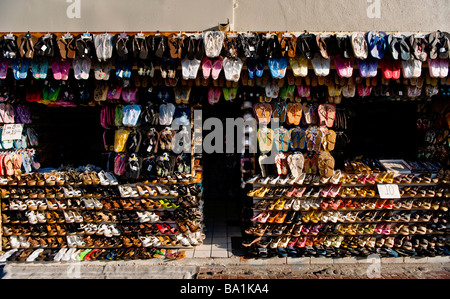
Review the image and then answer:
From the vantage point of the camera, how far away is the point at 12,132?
6211mm

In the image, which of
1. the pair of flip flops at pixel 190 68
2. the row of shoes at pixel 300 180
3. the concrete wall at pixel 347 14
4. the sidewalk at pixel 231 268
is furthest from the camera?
the concrete wall at pixel 347 14

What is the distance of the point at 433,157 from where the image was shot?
6543 millimetres

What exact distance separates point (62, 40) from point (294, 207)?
5126mm

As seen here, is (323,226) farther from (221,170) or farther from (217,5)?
(217,5)

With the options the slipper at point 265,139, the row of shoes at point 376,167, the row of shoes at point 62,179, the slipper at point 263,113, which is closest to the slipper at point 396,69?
the row of shoes at point 376,167

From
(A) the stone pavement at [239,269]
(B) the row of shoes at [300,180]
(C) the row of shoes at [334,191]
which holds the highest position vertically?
(B) the row of shoes at [300,180]

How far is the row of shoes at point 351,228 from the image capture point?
619 centimetres

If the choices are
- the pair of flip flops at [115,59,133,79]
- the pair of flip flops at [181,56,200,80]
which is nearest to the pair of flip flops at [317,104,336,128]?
the pair of flip flops at [181,56,200,80]

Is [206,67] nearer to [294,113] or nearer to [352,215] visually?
[294,113]

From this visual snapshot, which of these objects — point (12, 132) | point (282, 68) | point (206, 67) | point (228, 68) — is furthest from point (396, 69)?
point (12, 132)

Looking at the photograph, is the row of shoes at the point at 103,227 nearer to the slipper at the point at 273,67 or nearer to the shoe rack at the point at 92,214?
the shoe rack at the point at 92,214

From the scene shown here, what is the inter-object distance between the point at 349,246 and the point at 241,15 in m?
5.06

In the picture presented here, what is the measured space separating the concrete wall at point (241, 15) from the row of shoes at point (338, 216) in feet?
12.0

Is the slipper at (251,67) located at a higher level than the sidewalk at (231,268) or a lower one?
higher
